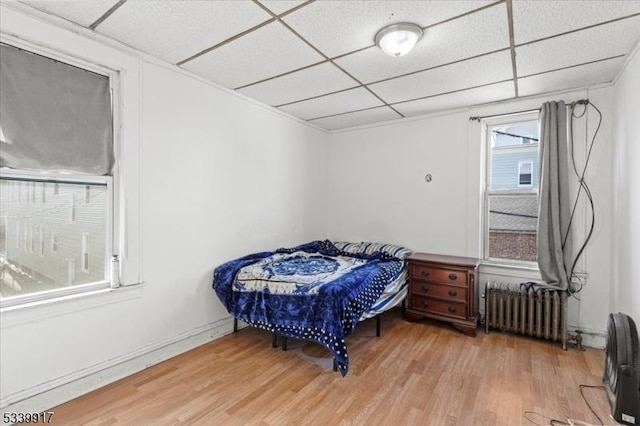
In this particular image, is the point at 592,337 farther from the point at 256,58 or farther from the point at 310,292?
the point at 256,58

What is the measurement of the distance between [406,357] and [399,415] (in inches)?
31.8

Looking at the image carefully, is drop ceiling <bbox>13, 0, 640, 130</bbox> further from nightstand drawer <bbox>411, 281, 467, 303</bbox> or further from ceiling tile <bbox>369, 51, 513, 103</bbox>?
nightstand drawer <bbox>411, 281, 467, 303</bbox>

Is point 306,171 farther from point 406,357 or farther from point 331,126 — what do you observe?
point 406,357

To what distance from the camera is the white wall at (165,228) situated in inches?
76.2

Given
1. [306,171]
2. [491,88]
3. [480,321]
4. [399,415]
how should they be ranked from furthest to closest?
[306,171] < [480,321] < [491,88] < [399,415]

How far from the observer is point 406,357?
2689 millimetres

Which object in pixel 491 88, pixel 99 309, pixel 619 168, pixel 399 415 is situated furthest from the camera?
pixel 491 88

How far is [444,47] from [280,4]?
1.20 metres

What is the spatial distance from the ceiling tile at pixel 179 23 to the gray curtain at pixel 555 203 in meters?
2.82

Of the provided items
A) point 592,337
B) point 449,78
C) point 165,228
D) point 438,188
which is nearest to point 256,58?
point 165,228

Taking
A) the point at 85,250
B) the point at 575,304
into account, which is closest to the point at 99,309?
the point at 85,250

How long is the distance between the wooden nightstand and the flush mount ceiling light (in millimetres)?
2172

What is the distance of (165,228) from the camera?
2619 mm

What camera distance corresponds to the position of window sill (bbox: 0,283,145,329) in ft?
6.02
